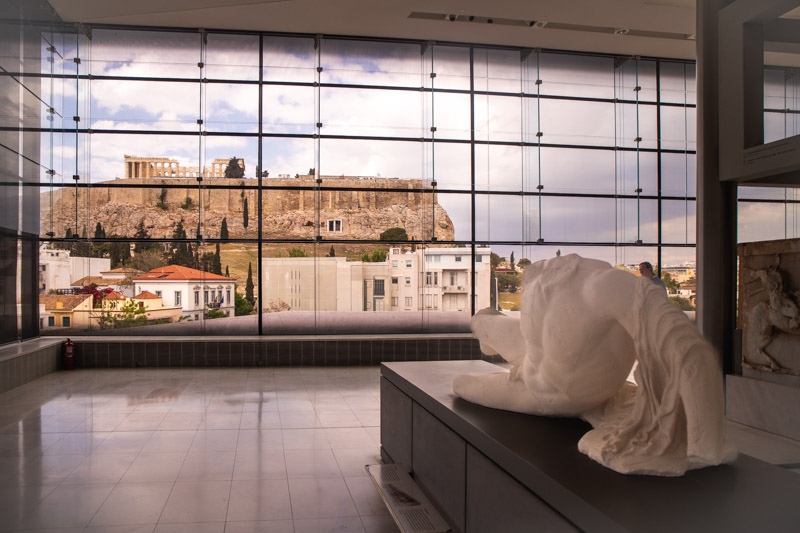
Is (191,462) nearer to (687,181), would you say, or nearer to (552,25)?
(552,25)

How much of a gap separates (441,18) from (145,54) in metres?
4.67

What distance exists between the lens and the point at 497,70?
33.5 feet

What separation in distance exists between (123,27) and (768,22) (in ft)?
28.5

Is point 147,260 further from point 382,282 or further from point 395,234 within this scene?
point 395,234

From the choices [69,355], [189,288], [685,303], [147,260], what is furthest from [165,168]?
[685,303]

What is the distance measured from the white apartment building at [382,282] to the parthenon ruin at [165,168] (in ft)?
5.39

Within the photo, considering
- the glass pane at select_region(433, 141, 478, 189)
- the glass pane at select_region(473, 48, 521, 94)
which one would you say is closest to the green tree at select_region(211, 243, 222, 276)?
the glass pane at select_region(433, 141, 478, 189)

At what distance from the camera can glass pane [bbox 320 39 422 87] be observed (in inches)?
382

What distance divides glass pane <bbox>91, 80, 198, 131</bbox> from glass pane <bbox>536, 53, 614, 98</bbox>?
569 cm

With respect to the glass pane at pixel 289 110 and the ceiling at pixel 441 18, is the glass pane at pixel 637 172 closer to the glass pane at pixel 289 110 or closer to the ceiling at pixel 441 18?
the ceiling at pixel 441 18

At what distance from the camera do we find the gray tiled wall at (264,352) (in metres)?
8.19

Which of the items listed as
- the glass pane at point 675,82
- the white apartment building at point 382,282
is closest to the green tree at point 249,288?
the white apartment building at point 382,282

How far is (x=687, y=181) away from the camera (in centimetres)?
1082

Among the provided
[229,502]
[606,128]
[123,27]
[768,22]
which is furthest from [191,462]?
[606,128]
